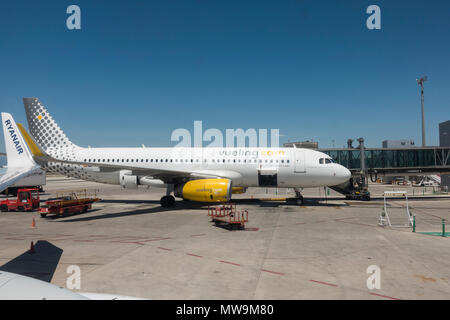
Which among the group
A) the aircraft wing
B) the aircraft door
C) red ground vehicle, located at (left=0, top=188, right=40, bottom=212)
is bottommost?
red ground vehicle, located at (left=0, top=188, right=40, bottom=212)

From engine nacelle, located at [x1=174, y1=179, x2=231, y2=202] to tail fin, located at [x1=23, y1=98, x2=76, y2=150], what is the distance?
13.5 meters

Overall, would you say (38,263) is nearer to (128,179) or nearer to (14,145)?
(14,145)

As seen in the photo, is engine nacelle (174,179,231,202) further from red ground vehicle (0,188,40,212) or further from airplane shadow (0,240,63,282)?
red ground vehicle (0,188,40,212)

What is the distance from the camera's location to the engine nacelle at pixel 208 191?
1828cm

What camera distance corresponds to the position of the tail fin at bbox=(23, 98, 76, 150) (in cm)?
2411

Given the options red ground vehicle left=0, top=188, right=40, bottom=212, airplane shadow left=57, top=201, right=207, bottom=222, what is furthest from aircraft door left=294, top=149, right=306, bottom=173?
red ground vehicle left=0, top=188, right=40, bottom=212

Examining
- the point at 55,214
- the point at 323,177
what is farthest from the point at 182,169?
the point at 323,177

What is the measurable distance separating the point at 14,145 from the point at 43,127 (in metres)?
15.1

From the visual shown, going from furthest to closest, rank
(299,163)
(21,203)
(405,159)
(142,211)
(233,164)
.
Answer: (405,159), (233,164), (299,163), (21,203), (142,211)

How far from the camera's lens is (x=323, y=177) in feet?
70.0

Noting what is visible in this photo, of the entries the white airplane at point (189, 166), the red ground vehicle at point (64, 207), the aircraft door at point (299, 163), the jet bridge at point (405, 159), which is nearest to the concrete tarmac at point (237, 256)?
the red ground vehicle at point (64, 207)

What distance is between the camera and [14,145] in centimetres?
1155

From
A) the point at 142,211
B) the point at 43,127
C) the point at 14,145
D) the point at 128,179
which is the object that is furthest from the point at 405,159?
the point at 43,127

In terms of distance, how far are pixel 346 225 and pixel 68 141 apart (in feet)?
78.2
